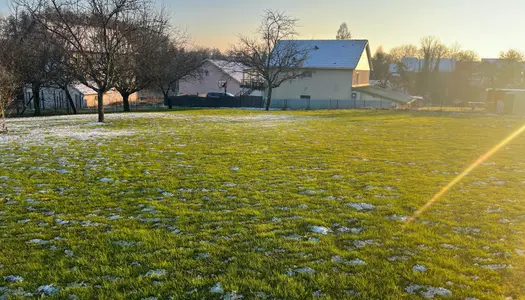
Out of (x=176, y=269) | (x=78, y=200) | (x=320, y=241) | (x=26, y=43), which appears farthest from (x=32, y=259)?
(x=26, y=43)

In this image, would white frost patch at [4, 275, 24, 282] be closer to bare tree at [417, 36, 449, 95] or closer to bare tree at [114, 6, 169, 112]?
bare tree at [114, 6, 169, 112]

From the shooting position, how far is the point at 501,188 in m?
7.66

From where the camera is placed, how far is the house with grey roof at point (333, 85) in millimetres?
43281

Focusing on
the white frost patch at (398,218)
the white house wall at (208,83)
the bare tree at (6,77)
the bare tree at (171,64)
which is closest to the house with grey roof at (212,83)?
the white house wall at (208,83)

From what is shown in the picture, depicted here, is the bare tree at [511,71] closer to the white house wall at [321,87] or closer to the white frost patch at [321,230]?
the white house wall at [321,87]

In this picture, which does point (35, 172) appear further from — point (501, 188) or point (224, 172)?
point (501, 188)

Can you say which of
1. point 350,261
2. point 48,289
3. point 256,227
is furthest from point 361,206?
point 48,289

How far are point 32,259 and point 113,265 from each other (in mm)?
988

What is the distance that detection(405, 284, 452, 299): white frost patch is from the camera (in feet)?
11.8

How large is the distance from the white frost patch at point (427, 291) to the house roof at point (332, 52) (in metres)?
40.4

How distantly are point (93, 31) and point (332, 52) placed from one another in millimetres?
28387

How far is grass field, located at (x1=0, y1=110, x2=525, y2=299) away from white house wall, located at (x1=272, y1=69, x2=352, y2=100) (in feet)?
110

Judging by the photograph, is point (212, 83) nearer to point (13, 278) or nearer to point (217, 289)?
point (13, 278)

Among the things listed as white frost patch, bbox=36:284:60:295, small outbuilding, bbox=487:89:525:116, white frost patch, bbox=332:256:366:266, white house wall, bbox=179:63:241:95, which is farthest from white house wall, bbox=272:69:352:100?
white frost patch, bbox=36:284:60:295
